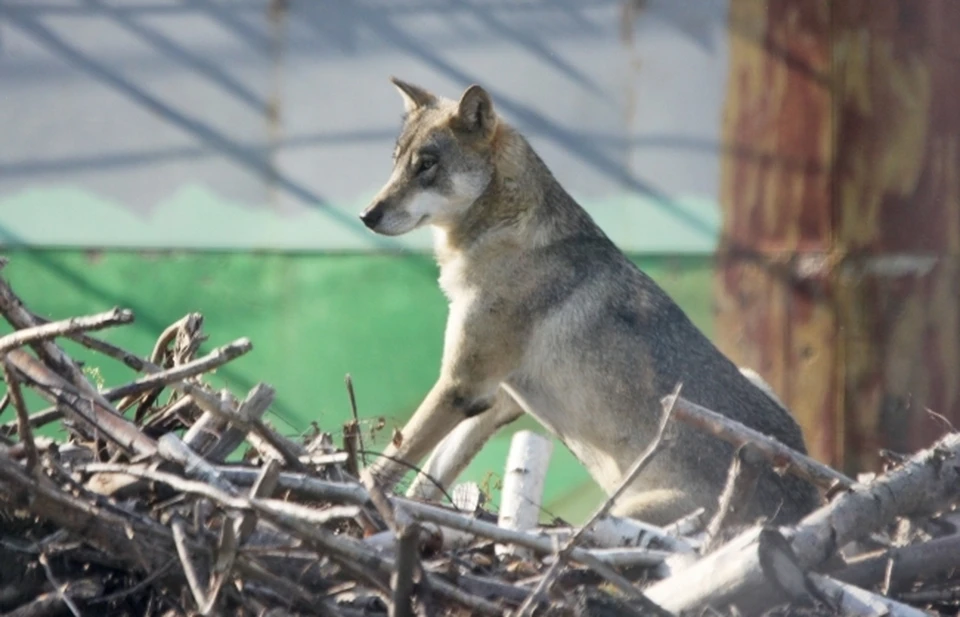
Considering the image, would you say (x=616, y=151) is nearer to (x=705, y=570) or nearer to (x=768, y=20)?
(x=768, y=20)

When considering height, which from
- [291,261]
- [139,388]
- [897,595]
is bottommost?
[897,595]

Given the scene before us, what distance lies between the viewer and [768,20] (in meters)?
9.59

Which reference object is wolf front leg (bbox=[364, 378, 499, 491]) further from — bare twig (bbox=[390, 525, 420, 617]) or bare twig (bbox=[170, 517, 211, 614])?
bare twig (bbox=[390, 525, 420, 617])

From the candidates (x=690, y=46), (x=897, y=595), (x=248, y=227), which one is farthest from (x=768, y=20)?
(x=897, y=595)

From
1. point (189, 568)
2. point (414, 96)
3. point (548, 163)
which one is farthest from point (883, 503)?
point (548, 163)

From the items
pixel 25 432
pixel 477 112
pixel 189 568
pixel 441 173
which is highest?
pixel 477 112

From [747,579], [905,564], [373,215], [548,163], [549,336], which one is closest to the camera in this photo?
[747,579]

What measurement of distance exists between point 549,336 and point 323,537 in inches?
117

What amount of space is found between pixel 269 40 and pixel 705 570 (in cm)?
631

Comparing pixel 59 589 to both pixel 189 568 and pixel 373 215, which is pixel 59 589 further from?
pixel 373 215

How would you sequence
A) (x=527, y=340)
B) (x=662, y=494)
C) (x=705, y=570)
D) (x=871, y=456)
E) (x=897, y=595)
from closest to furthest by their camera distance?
(x=705, y=570) → (x=897, y=595) → (x=662, y=494) → (x=527, y=340) → (x=871, y=456)

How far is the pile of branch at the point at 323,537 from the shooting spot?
3744mm

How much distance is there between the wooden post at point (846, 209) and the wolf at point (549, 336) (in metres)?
2.91

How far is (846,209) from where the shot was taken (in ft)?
31.4
